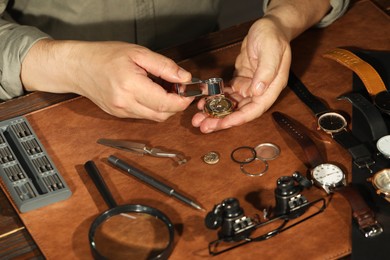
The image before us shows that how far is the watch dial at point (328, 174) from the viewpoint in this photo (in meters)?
1.80

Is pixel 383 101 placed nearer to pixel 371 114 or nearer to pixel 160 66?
pixel 371 114

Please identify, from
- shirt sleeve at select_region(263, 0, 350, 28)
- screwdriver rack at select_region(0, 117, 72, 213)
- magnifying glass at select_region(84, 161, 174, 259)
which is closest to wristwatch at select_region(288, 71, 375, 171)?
shirt sleeve at select_region(263, 0, 350, 28)

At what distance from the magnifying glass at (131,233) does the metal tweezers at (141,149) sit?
0.65 feet

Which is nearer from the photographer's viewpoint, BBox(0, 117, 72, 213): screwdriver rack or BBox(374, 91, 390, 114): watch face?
BBox(0, 117, 72, 213): screwdriver rack

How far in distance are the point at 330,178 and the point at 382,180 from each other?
12 cm

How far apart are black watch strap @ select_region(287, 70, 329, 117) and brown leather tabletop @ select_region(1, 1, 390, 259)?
2cm

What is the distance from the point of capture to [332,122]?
6.54 feet

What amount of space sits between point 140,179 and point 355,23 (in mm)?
906

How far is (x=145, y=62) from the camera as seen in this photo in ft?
6.38

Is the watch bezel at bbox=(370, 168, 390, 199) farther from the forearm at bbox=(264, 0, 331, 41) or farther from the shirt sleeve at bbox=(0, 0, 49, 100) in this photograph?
the shirt sleeve at bbox=(0, 0, 49, 100)

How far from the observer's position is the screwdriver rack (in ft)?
6.02

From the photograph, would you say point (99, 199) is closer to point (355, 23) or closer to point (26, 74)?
point (26, 74)

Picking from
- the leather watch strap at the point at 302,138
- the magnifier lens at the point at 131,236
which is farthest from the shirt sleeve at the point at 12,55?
the leather watch strap at the point at 302,138

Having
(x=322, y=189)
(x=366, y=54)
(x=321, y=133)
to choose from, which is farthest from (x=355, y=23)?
(x=322, y=189)
